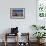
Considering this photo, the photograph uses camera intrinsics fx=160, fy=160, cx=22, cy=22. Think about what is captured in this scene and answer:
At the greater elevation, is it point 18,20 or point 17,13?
point 17,13

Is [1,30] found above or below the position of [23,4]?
below

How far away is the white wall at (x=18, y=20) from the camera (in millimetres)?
7492

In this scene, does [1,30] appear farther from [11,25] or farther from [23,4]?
[23,4]

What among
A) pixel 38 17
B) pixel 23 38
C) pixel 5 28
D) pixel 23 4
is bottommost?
pixel 23 38

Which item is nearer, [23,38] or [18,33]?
[18,33]

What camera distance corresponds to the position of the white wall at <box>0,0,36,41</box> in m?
7.49

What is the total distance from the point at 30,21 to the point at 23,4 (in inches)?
34.0

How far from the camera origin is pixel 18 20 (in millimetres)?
7570

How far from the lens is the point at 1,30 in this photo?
7555mm

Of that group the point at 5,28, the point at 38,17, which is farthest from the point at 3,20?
the point at 38,17

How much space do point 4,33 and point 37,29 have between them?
1.57 meters

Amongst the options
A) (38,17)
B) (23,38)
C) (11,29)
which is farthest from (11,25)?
(38,17)

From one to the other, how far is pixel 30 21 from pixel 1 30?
143cm

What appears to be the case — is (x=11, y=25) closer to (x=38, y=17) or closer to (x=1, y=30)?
(x=1, y=30)
